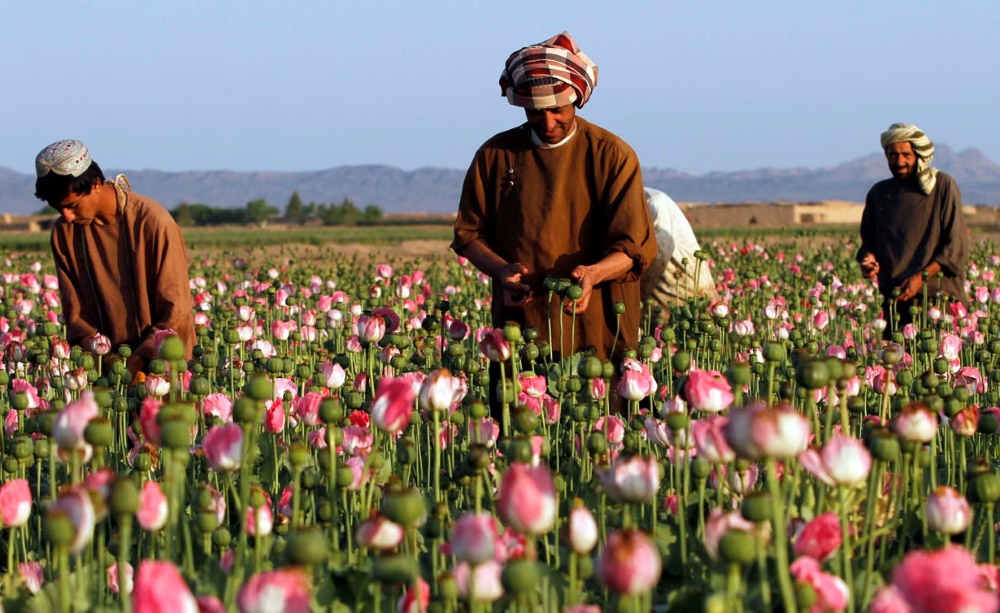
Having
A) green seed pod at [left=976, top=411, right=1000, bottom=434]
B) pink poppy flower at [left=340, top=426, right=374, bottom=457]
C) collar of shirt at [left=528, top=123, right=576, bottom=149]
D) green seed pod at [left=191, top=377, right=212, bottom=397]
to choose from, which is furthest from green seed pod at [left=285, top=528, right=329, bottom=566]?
collar of shirt at [left=528, top=123, right=576, bottom=149]

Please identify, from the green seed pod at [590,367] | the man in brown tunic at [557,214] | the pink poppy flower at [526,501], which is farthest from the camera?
the man in brown tunic at [557,214]

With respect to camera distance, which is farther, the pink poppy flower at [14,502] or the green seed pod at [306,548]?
the pink poppy flower at [14,502]

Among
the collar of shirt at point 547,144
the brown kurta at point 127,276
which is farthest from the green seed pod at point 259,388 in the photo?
the brown kurta at point 127,276

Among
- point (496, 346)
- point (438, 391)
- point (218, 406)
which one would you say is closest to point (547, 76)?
point (496, 346)

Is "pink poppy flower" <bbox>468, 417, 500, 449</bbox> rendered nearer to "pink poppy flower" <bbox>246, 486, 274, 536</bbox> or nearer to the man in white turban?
"pink poppy flower" <bbox>246, 486, 274, 536</bbox>

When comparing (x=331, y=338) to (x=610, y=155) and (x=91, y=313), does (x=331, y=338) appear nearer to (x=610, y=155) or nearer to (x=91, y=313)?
(x=91, y=313)

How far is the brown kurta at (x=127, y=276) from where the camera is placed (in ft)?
17.0

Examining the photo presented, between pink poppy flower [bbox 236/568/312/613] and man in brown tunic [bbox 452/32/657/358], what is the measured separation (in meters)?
2.82

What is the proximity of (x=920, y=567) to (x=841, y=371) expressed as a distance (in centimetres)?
125

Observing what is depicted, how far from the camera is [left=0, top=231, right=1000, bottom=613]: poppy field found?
210 cm

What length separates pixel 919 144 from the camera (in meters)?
7.32

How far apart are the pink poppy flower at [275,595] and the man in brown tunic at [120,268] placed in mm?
3224

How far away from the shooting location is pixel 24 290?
1059cm

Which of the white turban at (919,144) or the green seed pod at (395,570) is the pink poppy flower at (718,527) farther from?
the white turban at (919,144)
